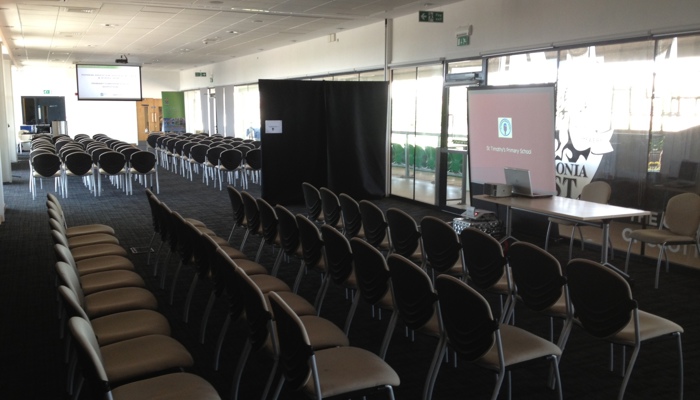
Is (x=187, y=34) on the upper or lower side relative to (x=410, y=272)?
upper

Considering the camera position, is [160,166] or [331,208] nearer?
[331,208]

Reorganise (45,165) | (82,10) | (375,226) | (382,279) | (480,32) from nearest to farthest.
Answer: (382,279), (375,226), (480,32), (82,10), (45,165)

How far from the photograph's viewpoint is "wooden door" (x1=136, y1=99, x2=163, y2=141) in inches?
1209

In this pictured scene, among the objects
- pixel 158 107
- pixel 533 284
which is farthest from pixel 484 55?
pixel 158 107

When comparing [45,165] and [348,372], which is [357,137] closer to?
[45,165]

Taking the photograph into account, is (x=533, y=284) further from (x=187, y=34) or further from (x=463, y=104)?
(x=187, y=34)

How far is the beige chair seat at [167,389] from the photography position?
2.72m

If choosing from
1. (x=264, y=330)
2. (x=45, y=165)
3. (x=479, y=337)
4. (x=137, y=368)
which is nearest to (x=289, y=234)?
(x=264, y=330)

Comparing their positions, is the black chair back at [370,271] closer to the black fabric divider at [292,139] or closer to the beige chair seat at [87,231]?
the beige chair seat at [87,231]

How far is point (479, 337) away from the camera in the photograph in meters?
3.06

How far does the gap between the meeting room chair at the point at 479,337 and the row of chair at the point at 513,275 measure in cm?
22

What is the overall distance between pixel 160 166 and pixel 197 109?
10.5 m

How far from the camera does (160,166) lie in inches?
771

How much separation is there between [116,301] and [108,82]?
18.7m
